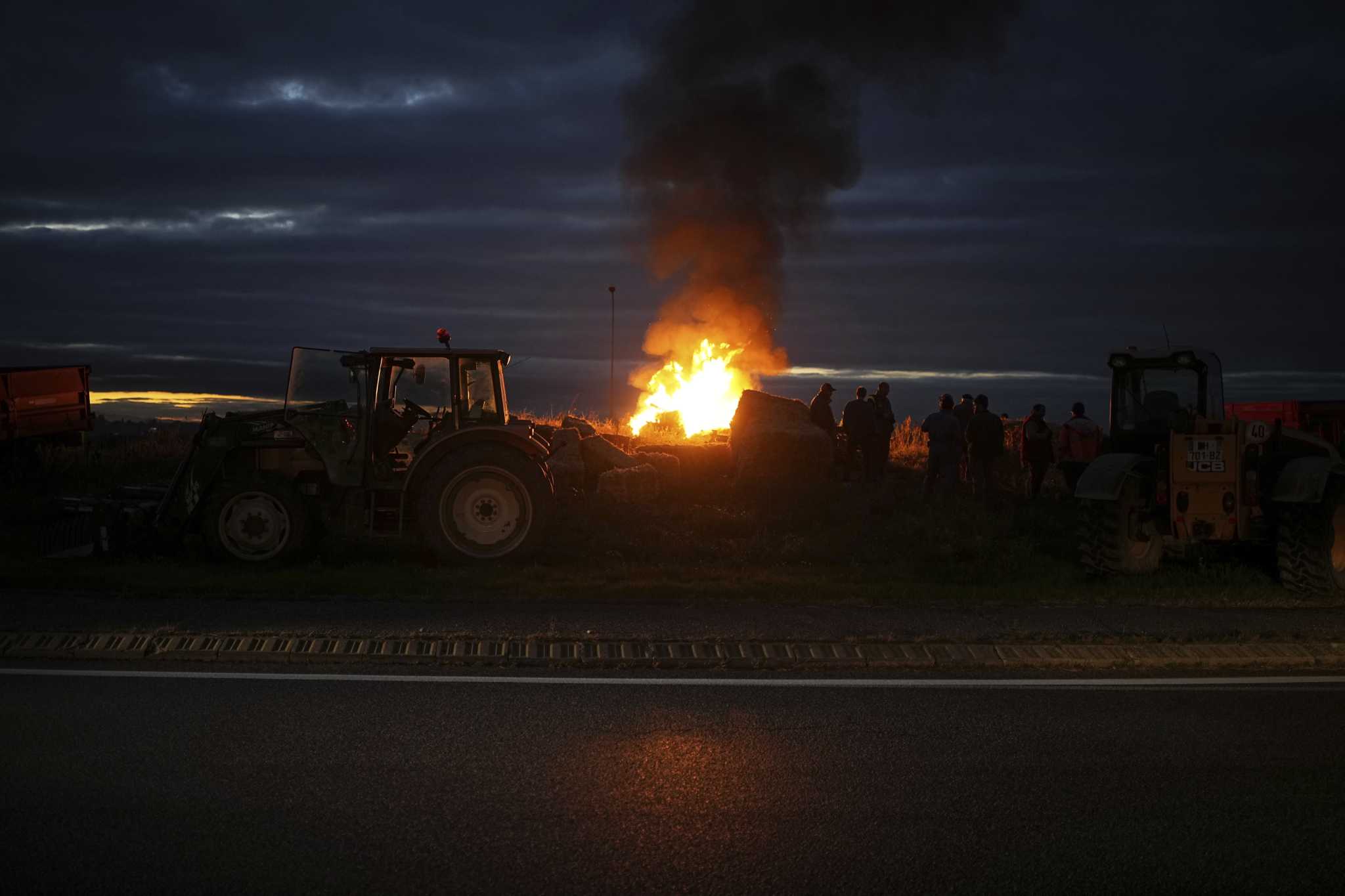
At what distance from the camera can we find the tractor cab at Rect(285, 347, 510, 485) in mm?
13461

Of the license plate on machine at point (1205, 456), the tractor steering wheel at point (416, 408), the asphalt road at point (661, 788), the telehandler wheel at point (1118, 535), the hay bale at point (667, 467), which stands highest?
the tractor steering wheel at point (416, 408)

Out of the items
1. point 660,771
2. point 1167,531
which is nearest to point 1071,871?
point 660,771

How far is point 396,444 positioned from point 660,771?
8.76m

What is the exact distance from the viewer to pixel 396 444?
544 inches

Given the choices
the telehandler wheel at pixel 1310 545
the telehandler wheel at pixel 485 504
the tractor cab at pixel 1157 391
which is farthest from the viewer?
the tractor cab at pixel 1157 391

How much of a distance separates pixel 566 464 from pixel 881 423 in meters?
5.95

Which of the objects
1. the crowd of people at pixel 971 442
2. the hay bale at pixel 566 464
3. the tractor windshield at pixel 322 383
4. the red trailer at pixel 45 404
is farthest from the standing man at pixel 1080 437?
the red trailer at pixel 45 404

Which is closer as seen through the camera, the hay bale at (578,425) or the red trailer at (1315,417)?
the red trailer at (1315,417)

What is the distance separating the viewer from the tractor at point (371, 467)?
1328 cm

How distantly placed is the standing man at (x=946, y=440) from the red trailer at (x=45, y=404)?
16720mm

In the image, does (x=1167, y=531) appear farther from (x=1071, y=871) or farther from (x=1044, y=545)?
(x=1071, y=871)

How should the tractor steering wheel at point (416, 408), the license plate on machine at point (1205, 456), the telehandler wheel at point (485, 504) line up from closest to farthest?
the license plate on machine at point (1205, 456), the telehandler wheel at point (485, 504), the tractor steering wheel at point (416, 408)

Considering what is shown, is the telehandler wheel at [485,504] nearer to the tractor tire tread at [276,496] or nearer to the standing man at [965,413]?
the tractor tire tread at [276,496]

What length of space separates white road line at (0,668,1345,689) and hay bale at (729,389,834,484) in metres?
12.9
